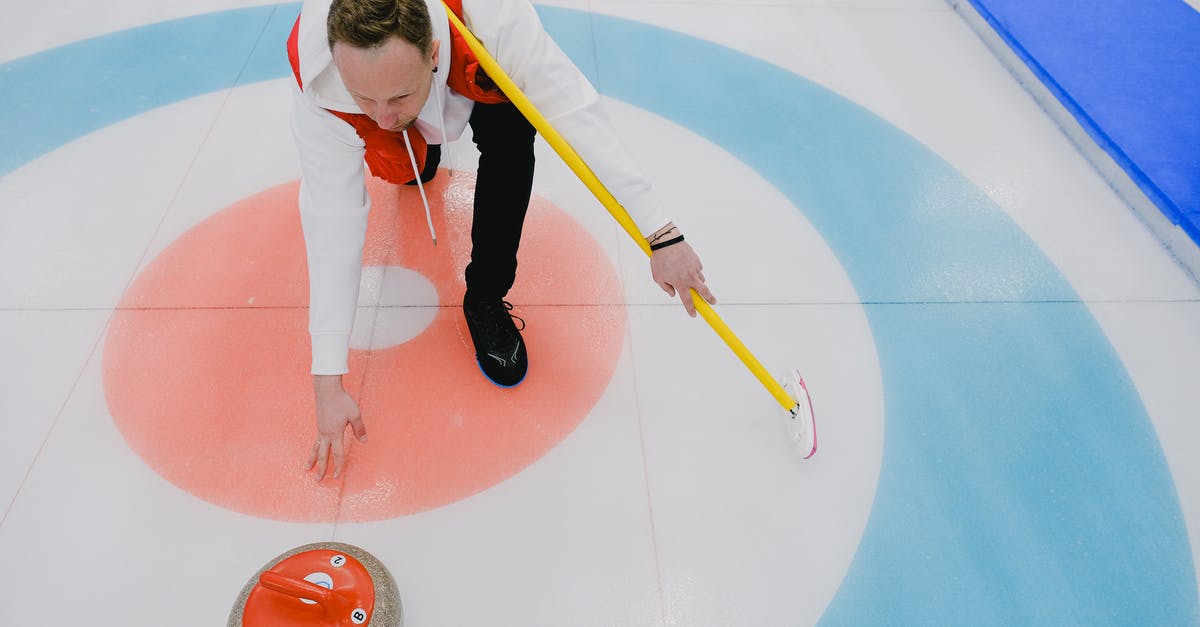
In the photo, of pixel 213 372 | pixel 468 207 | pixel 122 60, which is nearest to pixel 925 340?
pixel 468 207

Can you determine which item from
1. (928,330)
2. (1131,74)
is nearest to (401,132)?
(928,330)

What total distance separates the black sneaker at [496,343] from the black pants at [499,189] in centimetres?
5

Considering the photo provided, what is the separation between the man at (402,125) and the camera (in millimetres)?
990

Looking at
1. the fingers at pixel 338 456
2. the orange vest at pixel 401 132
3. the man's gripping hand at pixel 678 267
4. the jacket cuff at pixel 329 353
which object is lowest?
the fingers at pixel 338 456

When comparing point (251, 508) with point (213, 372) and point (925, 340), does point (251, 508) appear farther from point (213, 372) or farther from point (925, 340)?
point (925, 340)

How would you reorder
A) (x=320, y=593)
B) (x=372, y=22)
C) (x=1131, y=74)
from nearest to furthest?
1. (x=372, y=22)
2. (x=320, y=593)
3. (x=1131, y=74)

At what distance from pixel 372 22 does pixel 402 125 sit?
0.65 ft

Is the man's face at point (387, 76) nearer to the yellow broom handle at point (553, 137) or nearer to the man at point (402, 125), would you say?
the man at point (402, 125)

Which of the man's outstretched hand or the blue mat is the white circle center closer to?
the man's outstretched hand

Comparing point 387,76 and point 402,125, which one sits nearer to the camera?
point 387,76

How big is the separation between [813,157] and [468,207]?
1123mm

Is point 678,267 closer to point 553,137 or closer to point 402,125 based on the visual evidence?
point 553,137

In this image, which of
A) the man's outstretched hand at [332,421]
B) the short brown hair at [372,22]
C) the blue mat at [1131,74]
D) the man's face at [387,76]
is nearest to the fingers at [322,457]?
the man's outstretched hand at [332,421]

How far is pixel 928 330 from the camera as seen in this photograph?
5.98ft
